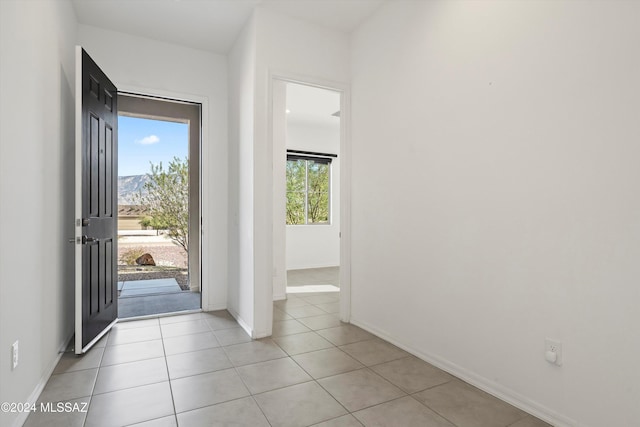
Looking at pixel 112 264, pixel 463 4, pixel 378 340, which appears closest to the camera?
pixel 463 4

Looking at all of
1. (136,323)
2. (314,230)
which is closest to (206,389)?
(136,323)

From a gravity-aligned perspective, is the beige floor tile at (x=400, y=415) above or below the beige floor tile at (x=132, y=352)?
below

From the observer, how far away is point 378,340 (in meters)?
3.03

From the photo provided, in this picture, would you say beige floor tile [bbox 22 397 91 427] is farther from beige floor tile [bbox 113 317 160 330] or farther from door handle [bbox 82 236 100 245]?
beige floor tile [bbox 113 317 160 330]

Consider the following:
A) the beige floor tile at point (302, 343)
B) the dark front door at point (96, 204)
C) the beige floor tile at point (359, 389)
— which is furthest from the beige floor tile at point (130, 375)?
the beige floor tile at point (359, 389)

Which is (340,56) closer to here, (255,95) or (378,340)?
(255,95)

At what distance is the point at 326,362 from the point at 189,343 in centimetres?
118

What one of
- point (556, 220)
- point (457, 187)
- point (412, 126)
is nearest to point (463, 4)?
point (412, 126)

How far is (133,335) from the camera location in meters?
3.14

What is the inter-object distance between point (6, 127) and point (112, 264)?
199 centimetres

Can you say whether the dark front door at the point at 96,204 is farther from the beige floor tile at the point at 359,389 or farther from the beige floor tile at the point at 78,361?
the beige floor tile at the point at 359,389

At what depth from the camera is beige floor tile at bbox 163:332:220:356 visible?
2.81 metres

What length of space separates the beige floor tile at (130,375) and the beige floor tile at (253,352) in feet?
1.57

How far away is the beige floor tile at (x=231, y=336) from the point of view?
9.80 ft
